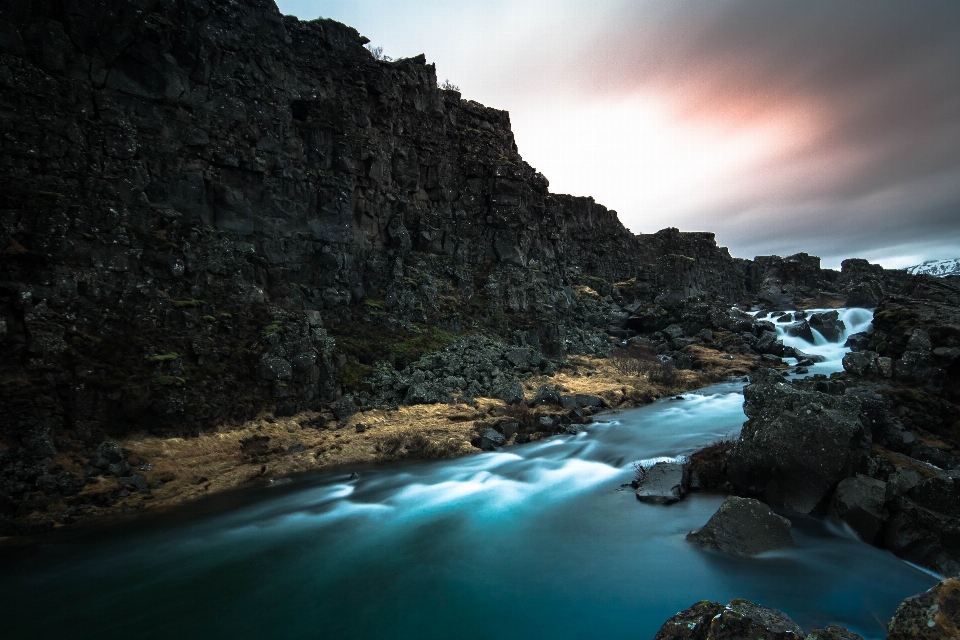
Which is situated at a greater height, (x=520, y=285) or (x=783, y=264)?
(x=783, y=264)

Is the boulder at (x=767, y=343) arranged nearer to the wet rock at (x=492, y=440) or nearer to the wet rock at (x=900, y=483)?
the wet rock at (x=492, y=440)

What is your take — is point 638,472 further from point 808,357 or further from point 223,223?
point 808,357

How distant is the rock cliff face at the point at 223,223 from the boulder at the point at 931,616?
67.4 ft

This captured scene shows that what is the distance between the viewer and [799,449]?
11180mm

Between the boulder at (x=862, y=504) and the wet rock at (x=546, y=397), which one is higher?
the wet rock at (x=546, y=397)

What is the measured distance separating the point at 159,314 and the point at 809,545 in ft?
81.6

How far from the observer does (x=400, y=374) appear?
27016 millimetres

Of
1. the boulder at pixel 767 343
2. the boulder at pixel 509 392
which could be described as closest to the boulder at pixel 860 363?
the boulder at pixel 509 392

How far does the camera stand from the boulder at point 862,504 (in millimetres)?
10016

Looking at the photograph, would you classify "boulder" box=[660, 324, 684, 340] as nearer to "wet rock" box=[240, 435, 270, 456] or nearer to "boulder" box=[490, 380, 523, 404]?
"boulder" box=[490, 380, 523, 404]

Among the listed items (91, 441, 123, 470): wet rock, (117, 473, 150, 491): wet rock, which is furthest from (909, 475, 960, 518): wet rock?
(91, 441, 123, 470): wet rock

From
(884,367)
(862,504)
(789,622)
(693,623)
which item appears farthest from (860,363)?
(693,623)

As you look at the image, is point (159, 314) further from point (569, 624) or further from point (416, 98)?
point (416, 98)

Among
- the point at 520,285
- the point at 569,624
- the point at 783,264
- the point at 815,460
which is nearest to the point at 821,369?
the point at 520,285
